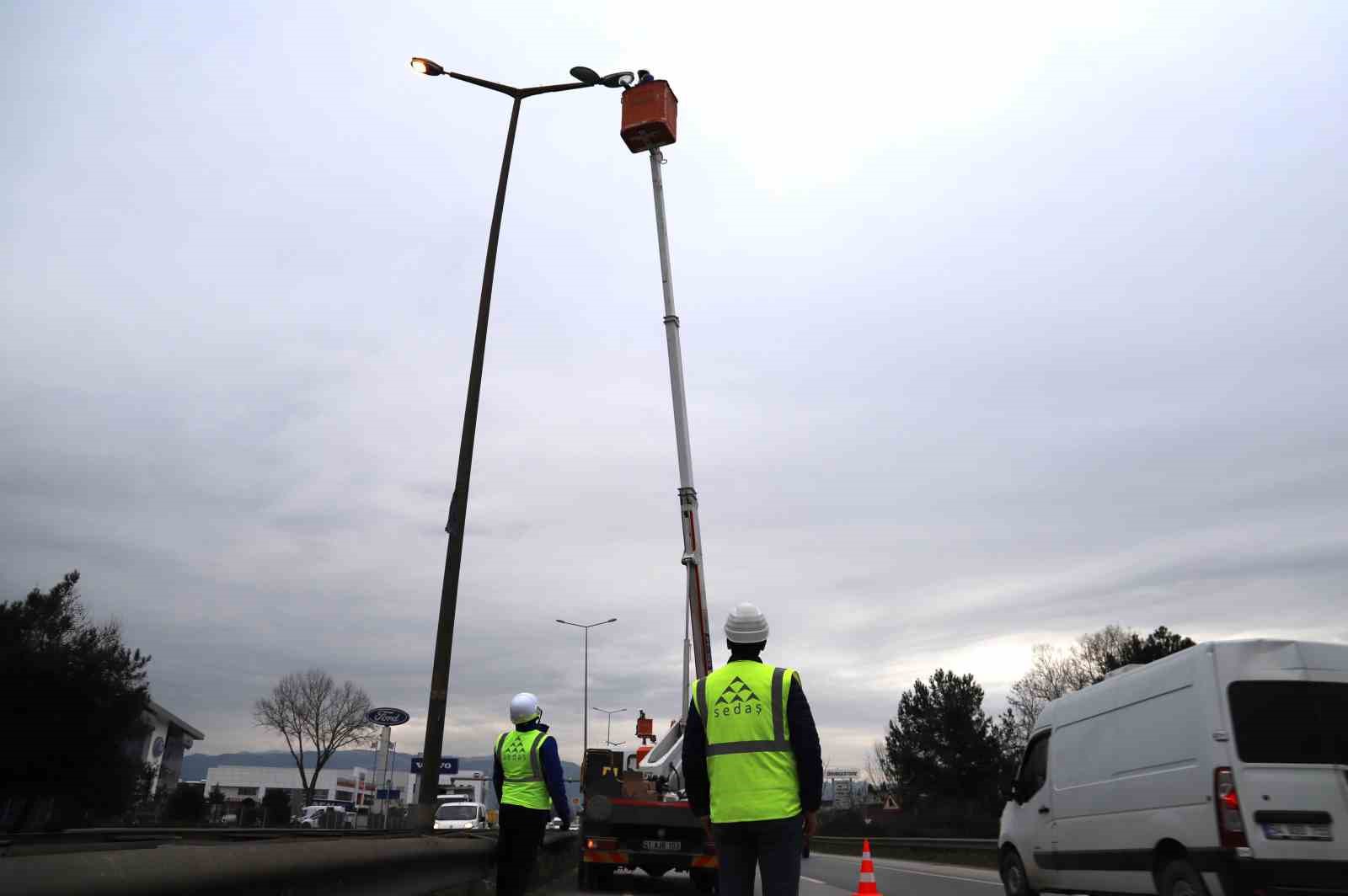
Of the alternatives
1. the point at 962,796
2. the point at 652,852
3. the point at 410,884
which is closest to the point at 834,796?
the point at 962,796

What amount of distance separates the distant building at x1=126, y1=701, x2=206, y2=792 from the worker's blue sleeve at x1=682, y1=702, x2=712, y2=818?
2001 inches

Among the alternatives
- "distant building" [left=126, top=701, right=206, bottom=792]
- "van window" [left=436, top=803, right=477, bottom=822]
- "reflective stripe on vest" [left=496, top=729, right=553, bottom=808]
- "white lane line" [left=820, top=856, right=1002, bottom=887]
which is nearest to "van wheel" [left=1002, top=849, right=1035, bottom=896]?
"white lane line" [left=820, top=856, right=1002, bottom=887]

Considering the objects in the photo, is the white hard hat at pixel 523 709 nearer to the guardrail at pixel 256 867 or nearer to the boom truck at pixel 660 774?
the guardrail at pixel 256 867

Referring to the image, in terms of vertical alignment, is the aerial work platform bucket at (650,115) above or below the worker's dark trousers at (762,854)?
above

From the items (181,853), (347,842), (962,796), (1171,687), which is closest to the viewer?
(181,853)

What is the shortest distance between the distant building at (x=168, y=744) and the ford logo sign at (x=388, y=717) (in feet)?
120

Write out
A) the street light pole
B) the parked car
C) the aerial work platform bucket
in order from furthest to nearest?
the parked car → the aerial work platform bucket → the street light pole

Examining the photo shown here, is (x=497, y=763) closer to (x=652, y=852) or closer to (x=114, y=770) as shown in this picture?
(x=652, y=852)

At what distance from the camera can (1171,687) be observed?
851cm

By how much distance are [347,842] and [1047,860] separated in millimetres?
8173

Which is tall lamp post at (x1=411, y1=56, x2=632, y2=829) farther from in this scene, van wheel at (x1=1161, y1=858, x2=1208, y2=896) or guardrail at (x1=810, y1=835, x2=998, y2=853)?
guardrail at (x1=810, y1=835, x2=998, y2=853)

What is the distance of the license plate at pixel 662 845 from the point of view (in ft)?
42.0

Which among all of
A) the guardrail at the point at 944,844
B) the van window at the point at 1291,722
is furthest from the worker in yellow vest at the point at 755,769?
the guardrail at the point at 944,844

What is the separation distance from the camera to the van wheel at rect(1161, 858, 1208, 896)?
778 cm
